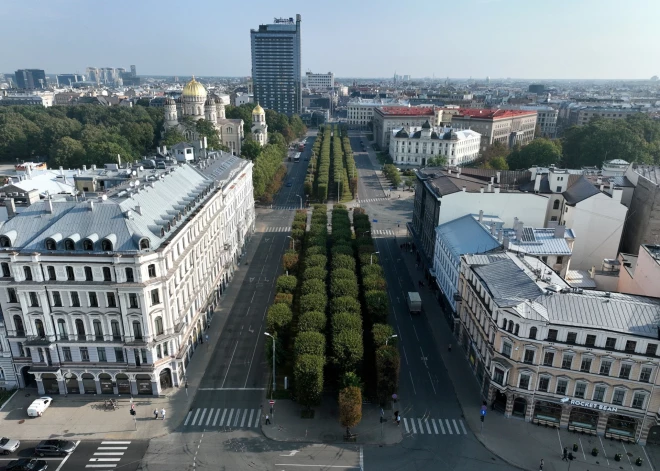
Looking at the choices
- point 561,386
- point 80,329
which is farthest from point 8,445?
point 561,386

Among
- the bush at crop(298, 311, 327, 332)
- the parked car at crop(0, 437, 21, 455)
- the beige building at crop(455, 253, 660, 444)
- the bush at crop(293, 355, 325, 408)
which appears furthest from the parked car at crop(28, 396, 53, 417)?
the beige building at crop(455, 253, 660, 444)

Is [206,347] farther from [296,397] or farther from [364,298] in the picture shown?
[364,298]

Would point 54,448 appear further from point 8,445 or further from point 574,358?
point 574,358

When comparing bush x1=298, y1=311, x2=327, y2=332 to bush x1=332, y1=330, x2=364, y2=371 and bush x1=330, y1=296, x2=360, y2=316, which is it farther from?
bush x1=332, y1=330, x2=364, y2=371

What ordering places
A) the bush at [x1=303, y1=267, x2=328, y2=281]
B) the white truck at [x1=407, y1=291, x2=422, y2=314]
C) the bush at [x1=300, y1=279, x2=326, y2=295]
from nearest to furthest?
the bush at [x1=300, y1=279, x2=326, y2=295], the bush at [x1=303, y1=267, x2=328, y2=281], the white truck at [x1=407, y1=291, x2=422, y2=314]

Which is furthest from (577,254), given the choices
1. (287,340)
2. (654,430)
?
(287,340)

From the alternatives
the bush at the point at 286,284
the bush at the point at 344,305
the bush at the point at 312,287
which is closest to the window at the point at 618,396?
the bush at the point at 344,305
